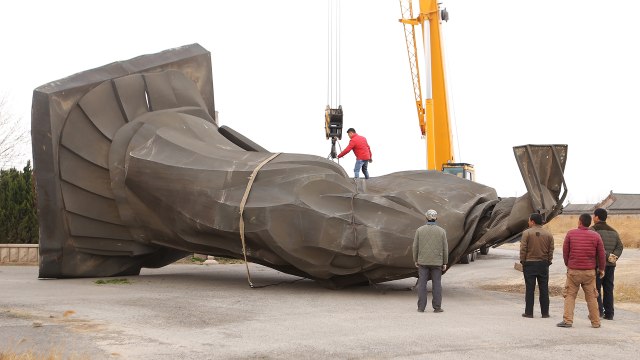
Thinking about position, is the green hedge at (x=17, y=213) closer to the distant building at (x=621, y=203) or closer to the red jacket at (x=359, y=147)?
the red jacket at (x=359, y=147)

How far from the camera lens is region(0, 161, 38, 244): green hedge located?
2036cm

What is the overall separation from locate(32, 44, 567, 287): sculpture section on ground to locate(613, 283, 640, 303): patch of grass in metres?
2.50

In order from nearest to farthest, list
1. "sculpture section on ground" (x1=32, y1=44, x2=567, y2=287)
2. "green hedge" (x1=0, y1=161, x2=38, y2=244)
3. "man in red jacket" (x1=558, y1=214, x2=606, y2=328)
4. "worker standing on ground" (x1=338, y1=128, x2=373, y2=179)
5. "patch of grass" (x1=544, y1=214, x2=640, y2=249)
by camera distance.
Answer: "man in red jacket" (x1=558, y1=214, x2=606, y2=328) → "sculpture section on ground" (x1=32, y1=44, x2=567, y2=287) → "worker standing on ground" (x1=338, y1=128, x2=373, y2=179) → "green hedge" (x1=0, y1=161, x2=38, y2=244) → "patch of grass" (x1=544, y1=214, x2=640, y2=249)

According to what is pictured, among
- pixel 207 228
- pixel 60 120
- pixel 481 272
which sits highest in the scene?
pixel 60 120

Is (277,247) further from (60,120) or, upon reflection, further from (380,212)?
(60,120)

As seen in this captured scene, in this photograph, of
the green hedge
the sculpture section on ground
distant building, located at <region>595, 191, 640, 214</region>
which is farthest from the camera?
distant building, located at <region>595, 191, 640, 214</region>

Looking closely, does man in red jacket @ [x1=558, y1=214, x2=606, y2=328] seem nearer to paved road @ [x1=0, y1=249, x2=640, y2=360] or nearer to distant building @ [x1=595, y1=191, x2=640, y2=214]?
paved road @ [x1=0, y1=249, x2=640, y2=360]

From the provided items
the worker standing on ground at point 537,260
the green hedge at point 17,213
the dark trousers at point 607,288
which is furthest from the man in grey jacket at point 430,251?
the green hedge at point 17,213

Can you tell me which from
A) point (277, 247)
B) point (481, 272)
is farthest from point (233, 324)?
point (481, 272)

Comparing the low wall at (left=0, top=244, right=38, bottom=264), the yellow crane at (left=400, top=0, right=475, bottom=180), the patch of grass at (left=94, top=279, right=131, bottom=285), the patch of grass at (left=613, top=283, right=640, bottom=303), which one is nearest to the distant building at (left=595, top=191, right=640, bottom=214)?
the yellow crane at (left=400, top=0, right=475, bottom=180)

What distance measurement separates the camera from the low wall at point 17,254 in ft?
63.0

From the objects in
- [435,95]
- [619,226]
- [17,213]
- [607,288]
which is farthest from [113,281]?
[619,226]

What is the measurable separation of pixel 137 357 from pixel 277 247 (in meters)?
5.70

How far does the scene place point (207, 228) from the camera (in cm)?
1270
